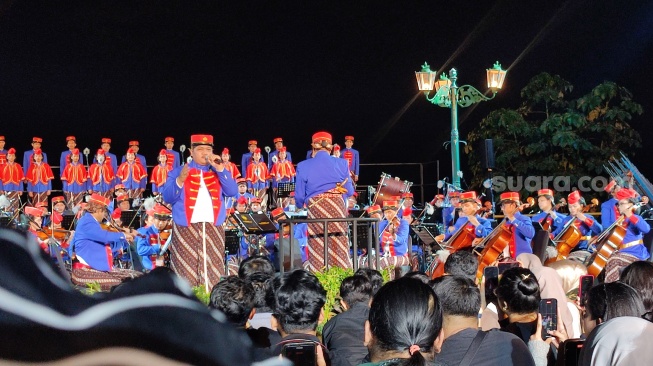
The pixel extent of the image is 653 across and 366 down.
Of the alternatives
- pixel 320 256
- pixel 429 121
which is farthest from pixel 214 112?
pixel 320 256

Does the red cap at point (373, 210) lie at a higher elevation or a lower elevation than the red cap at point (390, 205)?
lower

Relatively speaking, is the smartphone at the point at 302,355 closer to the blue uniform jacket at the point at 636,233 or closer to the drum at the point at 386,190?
the blue uniform jacket at the point at 636,233

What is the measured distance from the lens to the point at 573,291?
215 inches

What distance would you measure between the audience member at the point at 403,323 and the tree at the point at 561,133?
628 inches

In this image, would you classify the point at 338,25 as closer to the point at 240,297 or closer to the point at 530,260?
the point at 530,260

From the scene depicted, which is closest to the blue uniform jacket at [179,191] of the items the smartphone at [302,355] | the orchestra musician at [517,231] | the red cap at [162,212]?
the red cap at [162,212]

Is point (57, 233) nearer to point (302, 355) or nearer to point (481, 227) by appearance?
point (481, 227)

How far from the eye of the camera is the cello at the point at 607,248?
874cm

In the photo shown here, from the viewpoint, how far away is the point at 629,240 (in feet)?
28.9

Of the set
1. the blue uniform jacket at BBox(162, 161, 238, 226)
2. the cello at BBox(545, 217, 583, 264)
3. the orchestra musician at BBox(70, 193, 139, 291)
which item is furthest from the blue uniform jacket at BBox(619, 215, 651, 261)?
the orchestra musician at BBox(70, 193, 139, 291)

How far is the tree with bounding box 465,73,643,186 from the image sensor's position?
17359 millimetres

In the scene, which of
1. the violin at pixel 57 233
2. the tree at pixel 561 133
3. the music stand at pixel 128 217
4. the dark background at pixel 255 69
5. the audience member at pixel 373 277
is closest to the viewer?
the audience member at pixel 373 277

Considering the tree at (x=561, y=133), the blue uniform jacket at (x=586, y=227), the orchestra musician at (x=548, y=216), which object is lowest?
the blue uniform jacket at (x=586, y=227)

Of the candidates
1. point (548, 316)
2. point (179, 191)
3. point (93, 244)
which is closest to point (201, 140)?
point (179, 191)
